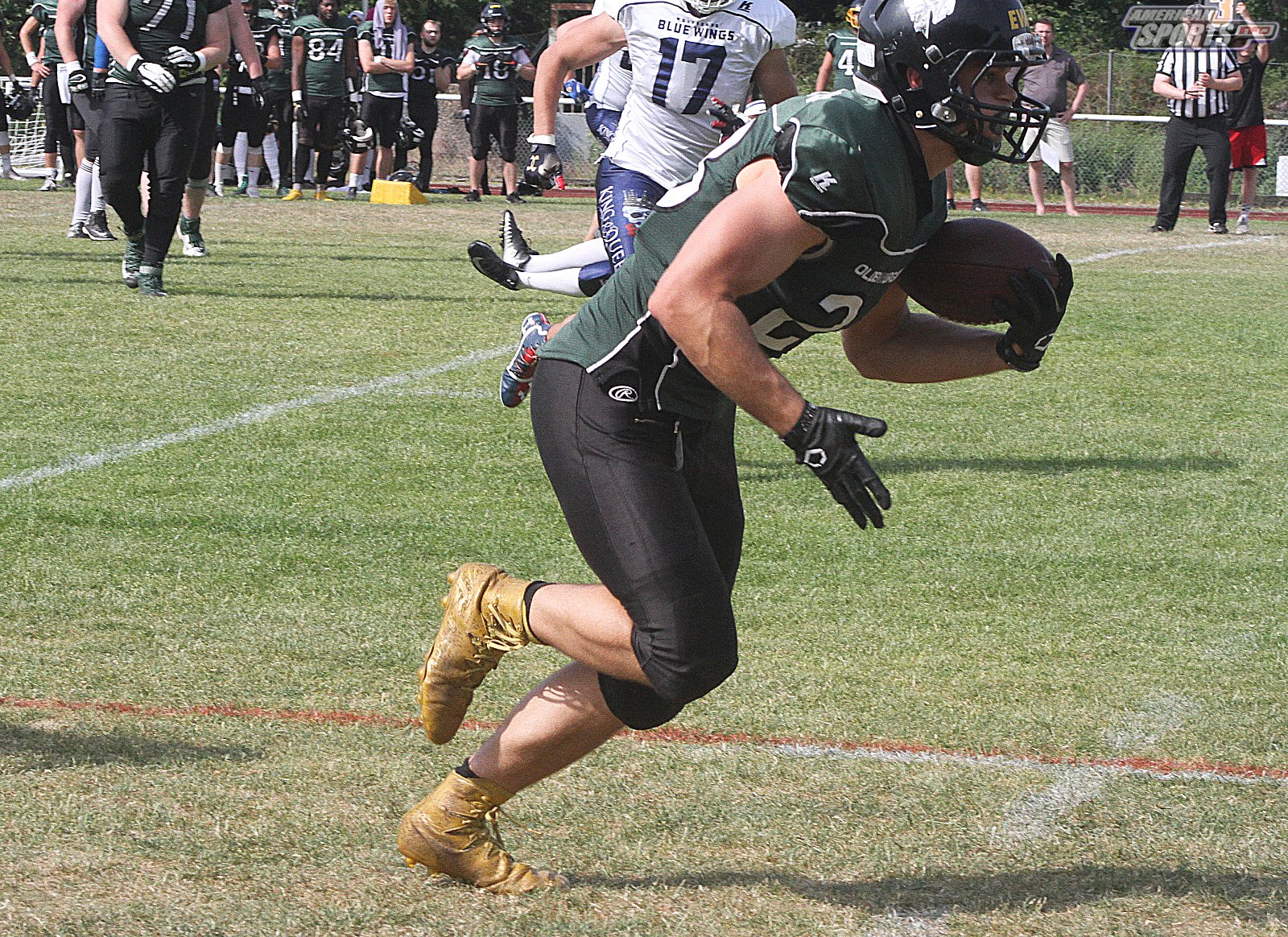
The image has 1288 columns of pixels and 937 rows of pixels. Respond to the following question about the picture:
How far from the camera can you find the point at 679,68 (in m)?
6.64

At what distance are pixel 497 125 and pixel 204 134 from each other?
33.1ft

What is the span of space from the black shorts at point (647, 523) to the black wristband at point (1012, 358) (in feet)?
1.90

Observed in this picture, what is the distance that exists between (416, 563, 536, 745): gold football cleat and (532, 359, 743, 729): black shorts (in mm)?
178

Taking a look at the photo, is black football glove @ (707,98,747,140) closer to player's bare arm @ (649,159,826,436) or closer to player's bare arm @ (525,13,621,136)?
player's bare arm @ (525,13,621,136)

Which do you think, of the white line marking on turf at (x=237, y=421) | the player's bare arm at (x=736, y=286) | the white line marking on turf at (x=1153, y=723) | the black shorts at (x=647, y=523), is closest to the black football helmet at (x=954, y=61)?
the player's bare arm at (x=736, y=286)

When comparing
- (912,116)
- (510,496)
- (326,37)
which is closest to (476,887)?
(912,116)

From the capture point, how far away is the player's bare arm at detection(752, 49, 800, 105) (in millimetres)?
6809

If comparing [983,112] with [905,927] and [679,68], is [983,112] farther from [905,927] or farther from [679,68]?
[679,68]

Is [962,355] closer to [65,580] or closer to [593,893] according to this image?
[593,893]

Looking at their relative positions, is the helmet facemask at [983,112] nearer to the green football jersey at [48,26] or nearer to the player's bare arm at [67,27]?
the player's bare arm at [67,27]

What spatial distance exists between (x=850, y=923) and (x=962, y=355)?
1.12 meters

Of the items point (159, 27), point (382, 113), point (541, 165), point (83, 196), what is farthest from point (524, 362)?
point (382, 113)

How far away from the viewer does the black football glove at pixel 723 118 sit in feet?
22.0

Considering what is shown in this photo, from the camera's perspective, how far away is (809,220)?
2818mm
